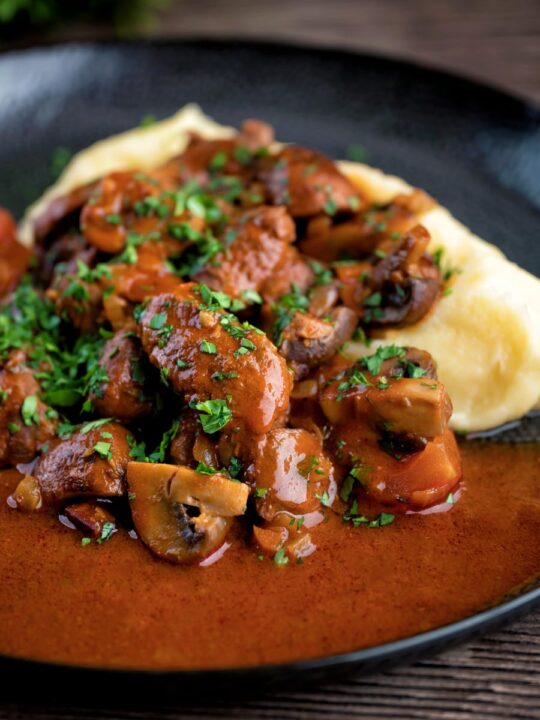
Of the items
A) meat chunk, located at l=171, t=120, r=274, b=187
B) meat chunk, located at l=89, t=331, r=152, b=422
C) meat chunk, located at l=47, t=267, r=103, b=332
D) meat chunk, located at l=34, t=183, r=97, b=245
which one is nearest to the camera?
meat chunk, located at l=89, t=331, r=152, b=422

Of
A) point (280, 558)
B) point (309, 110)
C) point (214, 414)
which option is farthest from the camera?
point (309, 110)

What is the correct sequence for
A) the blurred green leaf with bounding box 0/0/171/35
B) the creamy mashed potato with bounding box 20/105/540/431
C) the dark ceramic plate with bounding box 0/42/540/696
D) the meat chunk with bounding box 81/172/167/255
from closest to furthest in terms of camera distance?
the creamy mashed potato with bounding box 20/105/540/431, the meat chunk with bounding box 81/172/167/255, the dark ceramic plate with bounding box 0/42/540/696, the blurred green leaf with bounding box 0/0/171/35

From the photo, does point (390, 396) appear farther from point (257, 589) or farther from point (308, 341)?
point (257, 589)

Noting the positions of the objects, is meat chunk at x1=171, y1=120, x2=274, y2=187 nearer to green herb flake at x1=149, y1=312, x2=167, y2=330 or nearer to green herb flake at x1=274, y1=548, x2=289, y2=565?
green herb flake at x1=149, y1=312, x2=167, y2=330

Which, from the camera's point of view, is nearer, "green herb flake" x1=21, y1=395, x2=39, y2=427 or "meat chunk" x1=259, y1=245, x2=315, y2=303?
"green herb flake" x1=21, y1=395, x2=39, y2=427

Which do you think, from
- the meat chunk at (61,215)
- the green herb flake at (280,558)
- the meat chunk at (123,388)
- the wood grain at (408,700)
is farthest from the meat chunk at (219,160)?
the wood grain at (408,700)

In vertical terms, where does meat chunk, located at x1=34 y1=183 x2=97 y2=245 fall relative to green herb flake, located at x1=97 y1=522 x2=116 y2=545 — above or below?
above

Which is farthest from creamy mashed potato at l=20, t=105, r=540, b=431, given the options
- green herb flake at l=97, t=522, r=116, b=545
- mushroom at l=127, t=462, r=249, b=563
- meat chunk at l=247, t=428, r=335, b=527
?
green herb flake at l=97, t=522, r=116, b=545

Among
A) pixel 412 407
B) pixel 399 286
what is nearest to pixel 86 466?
pixel 412 407
